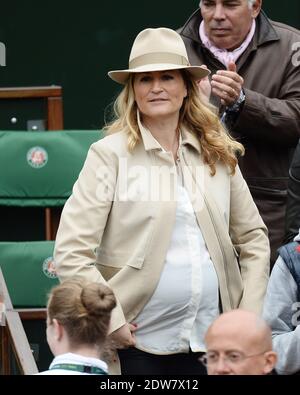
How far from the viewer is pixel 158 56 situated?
17.7 feet

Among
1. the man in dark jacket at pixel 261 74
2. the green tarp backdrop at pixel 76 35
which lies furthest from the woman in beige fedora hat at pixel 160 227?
the green tarp backdrop at pixel 76 35

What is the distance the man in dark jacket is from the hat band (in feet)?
2.10

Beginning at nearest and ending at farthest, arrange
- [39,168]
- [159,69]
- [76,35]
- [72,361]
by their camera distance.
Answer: [72,361]
[159,69]
[39,168]
[76,35]

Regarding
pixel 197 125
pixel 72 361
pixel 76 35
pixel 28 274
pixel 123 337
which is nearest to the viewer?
pixel 72 361

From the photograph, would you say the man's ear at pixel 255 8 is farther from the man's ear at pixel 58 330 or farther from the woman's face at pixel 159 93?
the man's ear at pixel 58 330

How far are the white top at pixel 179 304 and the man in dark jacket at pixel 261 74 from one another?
42.1 inches

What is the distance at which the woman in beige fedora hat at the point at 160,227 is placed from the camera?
508 centimetres

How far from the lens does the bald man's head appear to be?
4238 millimetres

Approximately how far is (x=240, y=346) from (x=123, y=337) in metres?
0.85

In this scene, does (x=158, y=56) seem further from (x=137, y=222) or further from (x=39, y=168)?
(x=39, y=168)

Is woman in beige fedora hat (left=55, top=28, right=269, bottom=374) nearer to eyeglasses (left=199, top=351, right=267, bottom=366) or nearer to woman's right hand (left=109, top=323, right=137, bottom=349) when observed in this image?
woman's right hand (left=109, top=323, right=137, bottom=349)

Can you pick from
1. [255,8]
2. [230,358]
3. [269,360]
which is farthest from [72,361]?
[255,8]

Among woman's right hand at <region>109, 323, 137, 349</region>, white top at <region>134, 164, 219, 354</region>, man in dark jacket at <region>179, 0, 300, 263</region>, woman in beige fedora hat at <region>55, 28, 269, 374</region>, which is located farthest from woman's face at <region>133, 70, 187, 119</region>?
woman's right hand at <region>109, 323, 137, 349</region>
